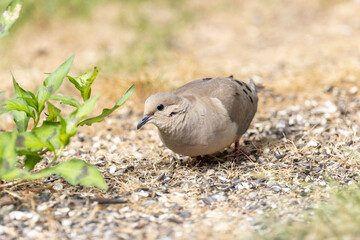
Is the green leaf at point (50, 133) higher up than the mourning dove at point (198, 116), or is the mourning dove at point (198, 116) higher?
the green leaf at point (50, 133)

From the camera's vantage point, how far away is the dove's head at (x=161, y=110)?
349cm

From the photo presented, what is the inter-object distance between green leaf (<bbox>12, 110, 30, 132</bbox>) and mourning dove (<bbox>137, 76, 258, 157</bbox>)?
31.4 inches

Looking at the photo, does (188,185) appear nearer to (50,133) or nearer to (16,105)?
(50,133)

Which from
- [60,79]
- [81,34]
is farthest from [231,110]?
[81,34]

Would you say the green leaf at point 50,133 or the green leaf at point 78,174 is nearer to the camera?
the green leaf at point 78,174

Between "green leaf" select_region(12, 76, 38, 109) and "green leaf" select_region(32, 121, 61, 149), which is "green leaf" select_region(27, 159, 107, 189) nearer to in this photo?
"green leaf" select_region(32, 121, 61, 149)

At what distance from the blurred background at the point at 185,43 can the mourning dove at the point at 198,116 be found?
5.90ft

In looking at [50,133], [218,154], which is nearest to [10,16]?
[50,133]

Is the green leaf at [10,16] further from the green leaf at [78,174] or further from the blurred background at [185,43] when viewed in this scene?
the blurred background at [185,43]

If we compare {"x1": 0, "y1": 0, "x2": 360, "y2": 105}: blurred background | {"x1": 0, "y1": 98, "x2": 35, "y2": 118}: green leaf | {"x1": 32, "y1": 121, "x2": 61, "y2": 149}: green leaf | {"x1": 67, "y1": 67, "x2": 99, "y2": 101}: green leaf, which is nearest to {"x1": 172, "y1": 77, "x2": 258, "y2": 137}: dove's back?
{"x1": 67, "y1": 67, "x2": 99, "y2": 101}: green leaf

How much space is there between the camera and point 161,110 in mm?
3516

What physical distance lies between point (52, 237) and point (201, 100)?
155 cm

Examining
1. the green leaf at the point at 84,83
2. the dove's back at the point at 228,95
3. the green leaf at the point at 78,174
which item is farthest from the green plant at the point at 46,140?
the dove's back at the point at 228,95

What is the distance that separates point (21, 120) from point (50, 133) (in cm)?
35
